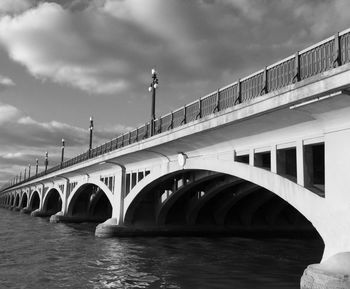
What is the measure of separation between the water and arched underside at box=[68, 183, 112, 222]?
20.7 m

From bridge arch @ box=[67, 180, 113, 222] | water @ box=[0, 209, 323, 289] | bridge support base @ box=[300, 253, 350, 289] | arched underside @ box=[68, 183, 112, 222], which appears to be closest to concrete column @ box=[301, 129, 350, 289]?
bridge support base @ box=[300, 253, 350, 289]

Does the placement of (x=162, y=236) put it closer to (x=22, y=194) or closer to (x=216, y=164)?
(x=216, y=164)

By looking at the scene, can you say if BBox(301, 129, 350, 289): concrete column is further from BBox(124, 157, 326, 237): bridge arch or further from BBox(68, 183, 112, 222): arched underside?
BBox(68, 183, 112, 222): arched underside

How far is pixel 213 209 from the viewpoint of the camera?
3466 centimetres

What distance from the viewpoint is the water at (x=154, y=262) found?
16.3m

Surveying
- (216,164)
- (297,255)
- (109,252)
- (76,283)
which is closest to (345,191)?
(216,164)

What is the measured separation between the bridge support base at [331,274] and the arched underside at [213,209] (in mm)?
16605

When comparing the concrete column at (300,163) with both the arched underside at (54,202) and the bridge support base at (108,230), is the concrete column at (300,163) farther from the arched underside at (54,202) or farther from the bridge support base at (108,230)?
the arched underside at (54,202)

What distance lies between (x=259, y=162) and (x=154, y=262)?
7516 mm

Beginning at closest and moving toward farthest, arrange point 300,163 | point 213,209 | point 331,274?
point 331,274 → point 300,163 → point 213,209

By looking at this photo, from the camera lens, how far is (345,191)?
39.7ft

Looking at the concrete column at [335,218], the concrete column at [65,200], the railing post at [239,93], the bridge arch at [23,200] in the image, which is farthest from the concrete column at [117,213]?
the bridge arch at [23,200]

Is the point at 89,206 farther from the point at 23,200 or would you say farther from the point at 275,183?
the point at 23,200

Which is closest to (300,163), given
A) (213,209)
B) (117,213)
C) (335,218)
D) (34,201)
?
(335,218)
